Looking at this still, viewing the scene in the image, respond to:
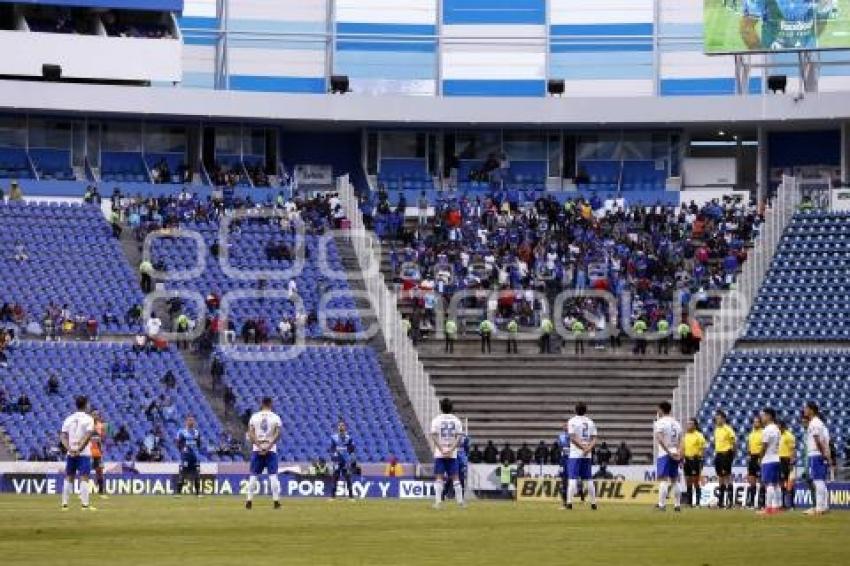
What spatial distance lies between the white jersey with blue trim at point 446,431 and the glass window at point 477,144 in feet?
144

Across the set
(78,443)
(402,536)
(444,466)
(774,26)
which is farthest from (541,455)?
(402,536)

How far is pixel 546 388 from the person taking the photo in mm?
72062

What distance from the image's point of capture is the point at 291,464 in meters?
65.2

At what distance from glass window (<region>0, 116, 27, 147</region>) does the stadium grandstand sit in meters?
0.08

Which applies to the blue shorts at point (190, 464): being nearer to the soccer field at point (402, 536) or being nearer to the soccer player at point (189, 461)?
the soccer player at point (189, 461)

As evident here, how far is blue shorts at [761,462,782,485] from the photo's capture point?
157 feet

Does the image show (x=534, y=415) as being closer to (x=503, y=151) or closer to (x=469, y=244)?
(x=469, y=244)

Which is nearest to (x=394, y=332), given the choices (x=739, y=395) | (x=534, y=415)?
(x=534, y=415)

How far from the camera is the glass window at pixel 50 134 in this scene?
85000 millimetres

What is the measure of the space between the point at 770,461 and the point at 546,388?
24272 mm

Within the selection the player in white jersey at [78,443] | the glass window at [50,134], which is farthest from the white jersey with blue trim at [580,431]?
the glass window at [50,134]

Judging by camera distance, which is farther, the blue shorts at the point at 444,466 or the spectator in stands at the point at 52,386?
the spectator in stands at the point at 52,386

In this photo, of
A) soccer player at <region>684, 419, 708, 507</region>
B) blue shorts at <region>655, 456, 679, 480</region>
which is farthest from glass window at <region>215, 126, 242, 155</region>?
blue shorts at <region>655, 456, 679, 480</region>

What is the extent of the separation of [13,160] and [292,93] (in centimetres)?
1065
